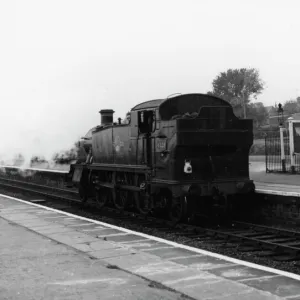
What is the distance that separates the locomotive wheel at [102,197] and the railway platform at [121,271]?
4.81 metres

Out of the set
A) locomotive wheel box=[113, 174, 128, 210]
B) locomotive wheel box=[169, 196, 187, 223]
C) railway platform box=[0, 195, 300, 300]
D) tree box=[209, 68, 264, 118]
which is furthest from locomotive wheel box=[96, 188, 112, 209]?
tree box=[209, 68, 264, 118]

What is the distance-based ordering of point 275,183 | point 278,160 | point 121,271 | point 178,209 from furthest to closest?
point 278,160 < point 275,183 < point 178,209 < point 121,271

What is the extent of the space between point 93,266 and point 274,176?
10.5m

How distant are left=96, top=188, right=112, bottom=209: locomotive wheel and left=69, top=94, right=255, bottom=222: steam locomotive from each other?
6.38 feet

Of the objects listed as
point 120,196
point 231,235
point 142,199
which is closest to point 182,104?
point 142,199

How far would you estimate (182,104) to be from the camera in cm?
1038

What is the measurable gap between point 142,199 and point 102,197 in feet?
8.46

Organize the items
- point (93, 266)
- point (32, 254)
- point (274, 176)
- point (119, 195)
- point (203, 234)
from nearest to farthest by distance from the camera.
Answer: point (93, 266) < point (32, 254) < point (203, 234) < point (119, 195) < point (274, 176)

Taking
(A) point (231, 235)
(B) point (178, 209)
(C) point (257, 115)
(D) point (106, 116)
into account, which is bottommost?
(A) point (231, 235)

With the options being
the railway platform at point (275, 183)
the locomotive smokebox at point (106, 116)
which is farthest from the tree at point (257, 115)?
the locomotive smokebox at point (106, 116)

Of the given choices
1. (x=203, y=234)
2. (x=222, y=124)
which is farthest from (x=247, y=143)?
(x=203, y=234)

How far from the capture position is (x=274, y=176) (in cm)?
1534

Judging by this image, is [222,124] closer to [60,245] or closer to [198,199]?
[198,199]

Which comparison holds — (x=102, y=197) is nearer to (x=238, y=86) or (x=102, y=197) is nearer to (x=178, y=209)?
(x=178, y=209)
